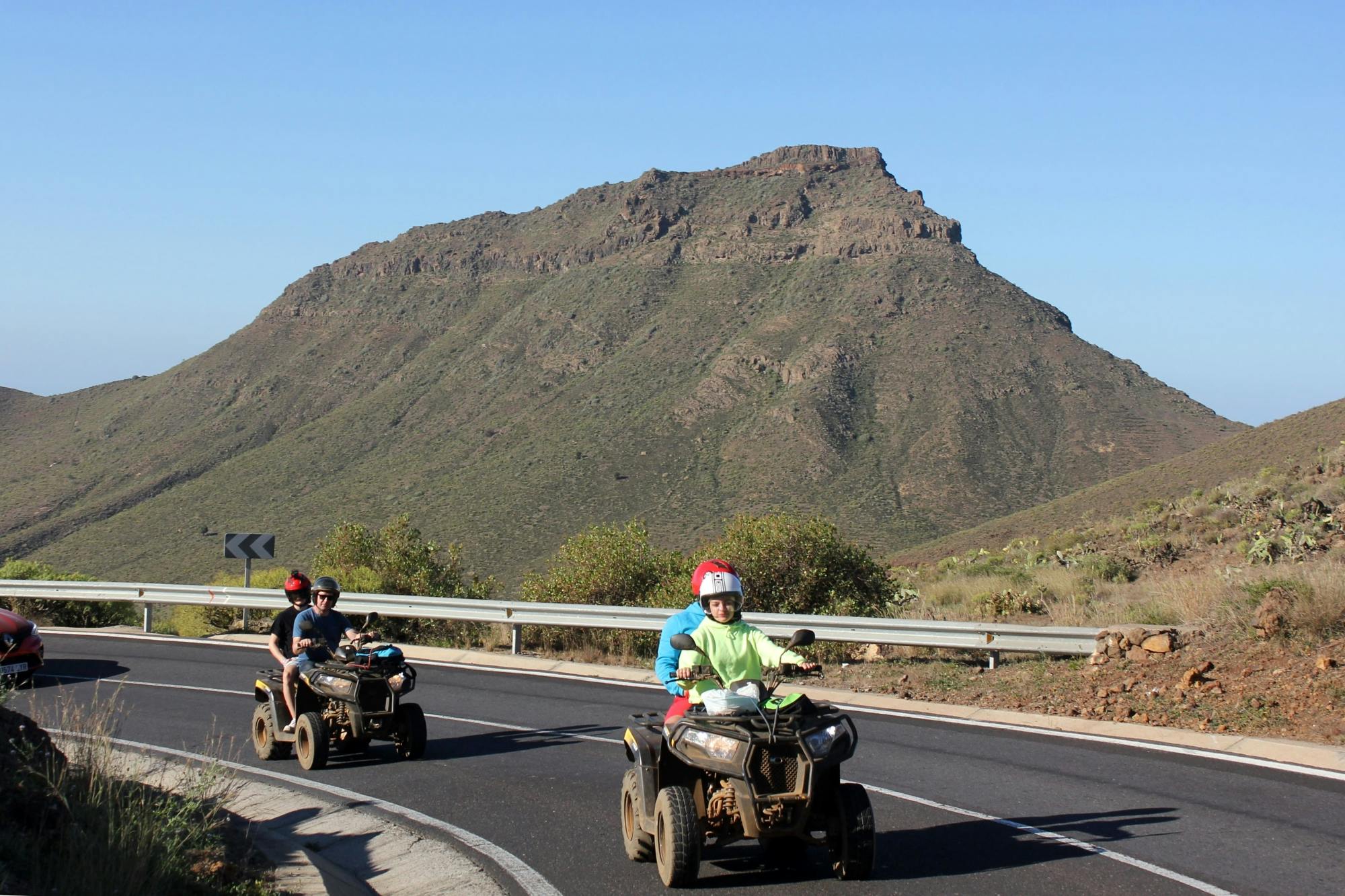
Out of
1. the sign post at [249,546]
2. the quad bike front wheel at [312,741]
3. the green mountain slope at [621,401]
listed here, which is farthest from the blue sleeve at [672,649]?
the green mountain slope at [621,401]

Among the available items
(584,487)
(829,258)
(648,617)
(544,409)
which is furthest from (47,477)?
(648,617)

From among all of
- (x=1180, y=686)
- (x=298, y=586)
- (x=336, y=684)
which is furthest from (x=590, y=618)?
(x=1180, y=686)

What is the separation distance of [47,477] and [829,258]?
170 ft

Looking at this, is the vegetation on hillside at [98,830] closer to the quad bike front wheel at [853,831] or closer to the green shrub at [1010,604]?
the quad bike front wheel at [853,831]

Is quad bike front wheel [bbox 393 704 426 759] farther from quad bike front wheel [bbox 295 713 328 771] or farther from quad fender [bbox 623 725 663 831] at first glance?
quad fender [bbox 623 725 663 831]

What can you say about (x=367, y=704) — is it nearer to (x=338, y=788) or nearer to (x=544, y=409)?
(x=338, y=788)

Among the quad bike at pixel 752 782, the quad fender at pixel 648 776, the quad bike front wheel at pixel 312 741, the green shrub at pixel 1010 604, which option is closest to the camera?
the quad bike at pixel 752 782

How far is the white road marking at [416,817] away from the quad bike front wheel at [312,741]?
219 millimetres

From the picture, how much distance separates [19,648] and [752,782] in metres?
Answer: 10.8

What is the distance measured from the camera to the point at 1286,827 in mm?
8023

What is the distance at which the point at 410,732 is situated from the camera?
35.4 ft

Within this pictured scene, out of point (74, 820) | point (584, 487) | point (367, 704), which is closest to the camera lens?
point (74, 820)

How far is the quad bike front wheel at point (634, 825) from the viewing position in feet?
24.0

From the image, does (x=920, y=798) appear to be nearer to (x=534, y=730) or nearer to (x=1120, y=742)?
(x=1120, y=742)
